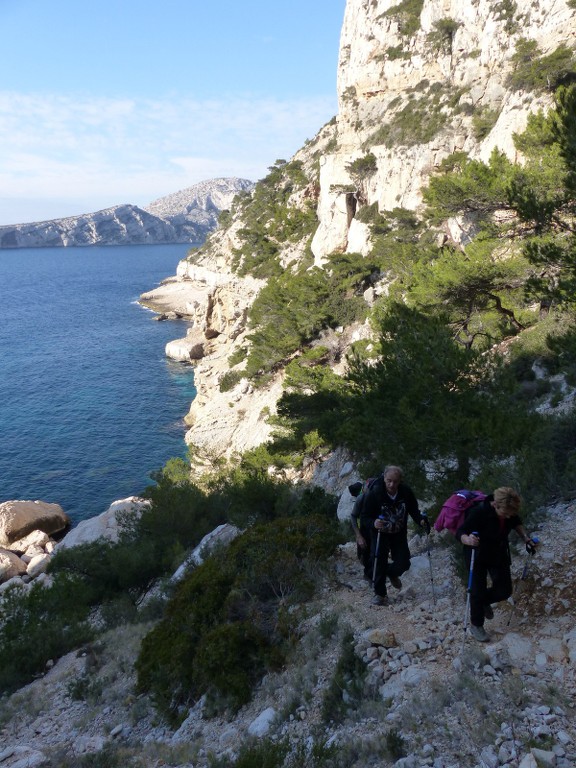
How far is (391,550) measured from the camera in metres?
6.53

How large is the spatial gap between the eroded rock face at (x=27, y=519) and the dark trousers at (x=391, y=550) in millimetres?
26006

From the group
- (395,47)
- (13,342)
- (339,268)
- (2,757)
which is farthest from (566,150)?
(13,342)

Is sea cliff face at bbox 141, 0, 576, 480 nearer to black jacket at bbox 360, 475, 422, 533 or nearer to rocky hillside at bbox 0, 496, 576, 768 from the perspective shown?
rocky hillside at bbox 0, 496, 576, 768

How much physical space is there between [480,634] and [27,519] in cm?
2755

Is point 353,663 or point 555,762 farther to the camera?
point 353,663

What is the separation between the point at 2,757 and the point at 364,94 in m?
54.5

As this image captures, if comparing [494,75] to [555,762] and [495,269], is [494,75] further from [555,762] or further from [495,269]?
[555,762]

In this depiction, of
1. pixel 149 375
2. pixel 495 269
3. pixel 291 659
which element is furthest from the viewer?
pixel 149 375

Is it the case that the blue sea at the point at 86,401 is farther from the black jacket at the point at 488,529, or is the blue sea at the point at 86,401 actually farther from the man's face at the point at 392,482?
the black jacket at the point at 488,529

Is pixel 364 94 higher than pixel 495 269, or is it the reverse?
pixel 364 94

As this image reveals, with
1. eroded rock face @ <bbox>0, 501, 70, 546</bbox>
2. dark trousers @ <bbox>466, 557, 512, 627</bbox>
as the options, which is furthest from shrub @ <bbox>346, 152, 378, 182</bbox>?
dark trousers @ <bbox>466, 557, 512, 627</bbox>

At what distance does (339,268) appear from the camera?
3438cm

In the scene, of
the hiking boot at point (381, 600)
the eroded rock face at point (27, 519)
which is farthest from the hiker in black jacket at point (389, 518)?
the eroded rock face at point (27, 519)

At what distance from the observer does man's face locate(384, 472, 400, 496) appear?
6.18 m
